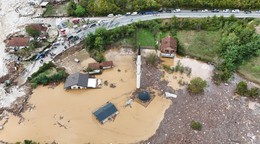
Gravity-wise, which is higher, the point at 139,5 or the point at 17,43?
the point at 139,5

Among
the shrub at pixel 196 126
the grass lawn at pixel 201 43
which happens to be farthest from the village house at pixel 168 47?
the shrub at pixel 196 126

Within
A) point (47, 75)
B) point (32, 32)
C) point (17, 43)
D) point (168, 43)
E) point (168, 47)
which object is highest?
point (32, 32)

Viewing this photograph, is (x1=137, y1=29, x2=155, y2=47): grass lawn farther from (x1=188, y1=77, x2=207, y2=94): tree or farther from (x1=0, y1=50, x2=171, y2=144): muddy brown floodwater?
(x1=188, y1=77, x2=207, y2=94): tree

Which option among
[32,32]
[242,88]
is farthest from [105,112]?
[32,32]

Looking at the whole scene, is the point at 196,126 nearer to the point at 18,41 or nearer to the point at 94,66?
the point at 94,66

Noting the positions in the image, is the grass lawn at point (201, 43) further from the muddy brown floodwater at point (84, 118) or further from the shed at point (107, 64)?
the shed at point (107, 64)

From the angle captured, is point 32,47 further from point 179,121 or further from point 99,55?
point 179,121

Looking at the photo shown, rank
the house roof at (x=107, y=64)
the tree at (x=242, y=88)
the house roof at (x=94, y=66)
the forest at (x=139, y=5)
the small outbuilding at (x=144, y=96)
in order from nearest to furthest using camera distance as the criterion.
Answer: the small outbuilding at (x=144, y=96)
the tree at (x=242, y=88)
the house roof at (x=94, y=66)
the house roof at (x=107, y=64)
the forest at (x=139, y=5)
